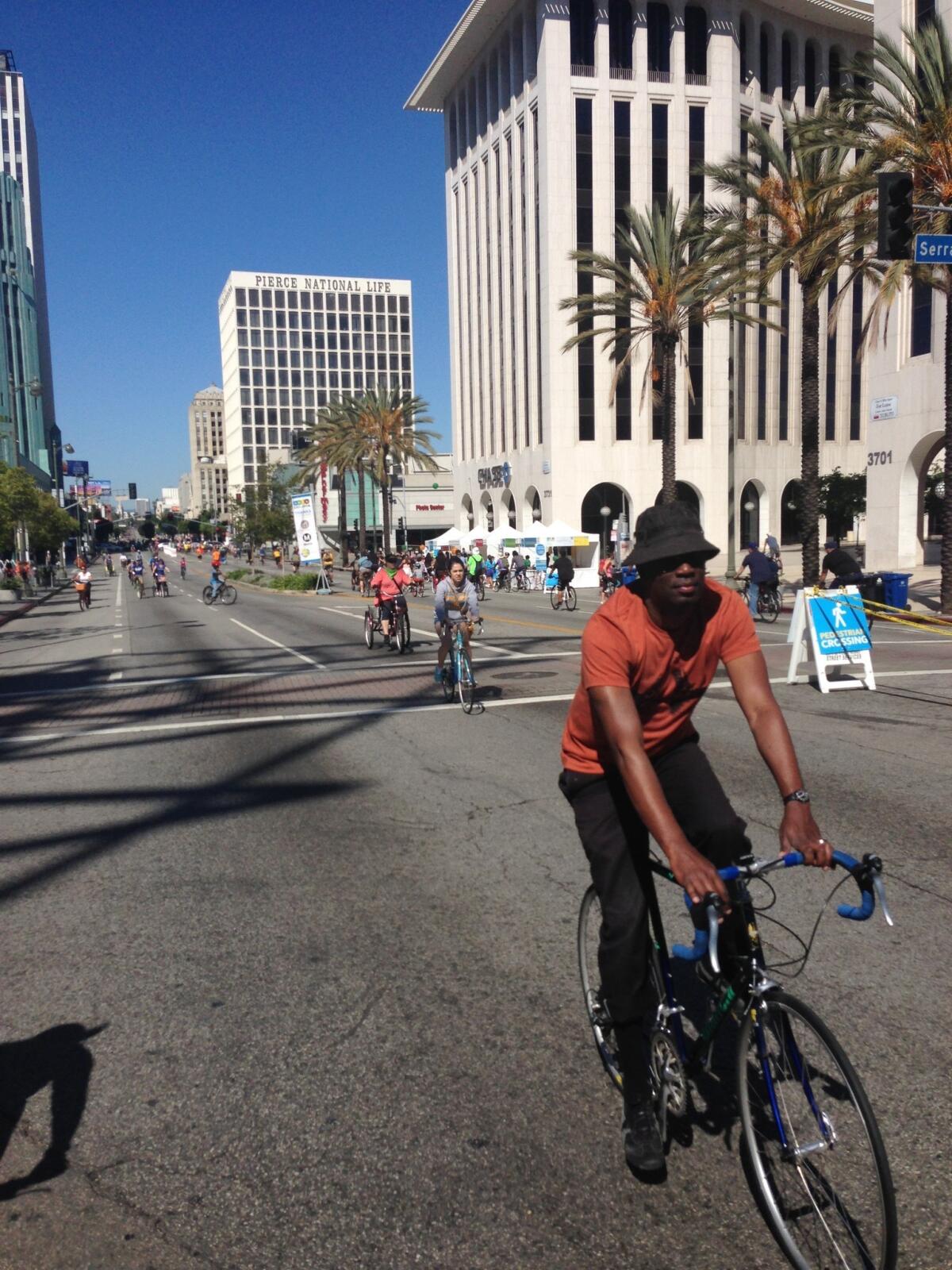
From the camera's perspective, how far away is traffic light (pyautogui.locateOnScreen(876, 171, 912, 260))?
12812mm

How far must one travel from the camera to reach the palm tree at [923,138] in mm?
21391

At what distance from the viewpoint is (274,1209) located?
9.44ft

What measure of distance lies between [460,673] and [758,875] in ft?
30.1

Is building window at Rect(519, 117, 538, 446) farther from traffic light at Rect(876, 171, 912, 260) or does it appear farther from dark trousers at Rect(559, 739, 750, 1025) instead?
dark trousers at Rect(559, 739, 750, 1025)

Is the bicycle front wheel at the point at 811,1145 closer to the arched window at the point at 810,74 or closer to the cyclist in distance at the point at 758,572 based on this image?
the cyclist in distance at the point at 758,572

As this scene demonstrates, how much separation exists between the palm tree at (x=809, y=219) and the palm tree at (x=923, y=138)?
0.72m

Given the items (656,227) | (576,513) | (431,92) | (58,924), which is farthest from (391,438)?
(58,924)

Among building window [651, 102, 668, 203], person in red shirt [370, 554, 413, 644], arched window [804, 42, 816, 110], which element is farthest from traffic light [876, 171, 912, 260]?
arched window [804, 42, 816, 110]

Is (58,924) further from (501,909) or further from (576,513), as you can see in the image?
(576,513)

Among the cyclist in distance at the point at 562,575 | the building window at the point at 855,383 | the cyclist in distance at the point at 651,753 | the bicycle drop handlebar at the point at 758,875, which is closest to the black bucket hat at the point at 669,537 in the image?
the cyclist in distance at the point at 651,753

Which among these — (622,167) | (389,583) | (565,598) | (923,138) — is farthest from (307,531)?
(923,138)

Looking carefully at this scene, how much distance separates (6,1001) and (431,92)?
76.4 metres

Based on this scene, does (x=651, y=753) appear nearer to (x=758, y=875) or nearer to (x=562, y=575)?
(x=758, y=875)

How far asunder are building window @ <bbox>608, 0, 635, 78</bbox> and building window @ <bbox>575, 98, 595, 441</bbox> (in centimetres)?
311
